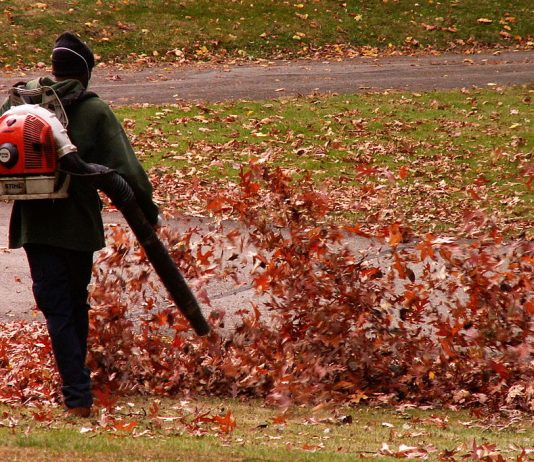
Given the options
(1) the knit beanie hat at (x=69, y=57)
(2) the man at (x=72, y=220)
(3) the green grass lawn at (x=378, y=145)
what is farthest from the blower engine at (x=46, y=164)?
(3) the green grass lawn at (x=378, y=145)

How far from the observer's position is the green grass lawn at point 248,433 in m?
4.90

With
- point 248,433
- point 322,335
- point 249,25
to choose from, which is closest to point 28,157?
point 248,433

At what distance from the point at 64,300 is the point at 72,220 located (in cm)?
42

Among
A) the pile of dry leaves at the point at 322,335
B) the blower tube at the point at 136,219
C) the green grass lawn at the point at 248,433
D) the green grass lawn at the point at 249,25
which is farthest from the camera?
the green grass lawn at the point at 249,25

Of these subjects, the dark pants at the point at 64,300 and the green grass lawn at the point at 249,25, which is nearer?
the dark pants at the point at 64,300

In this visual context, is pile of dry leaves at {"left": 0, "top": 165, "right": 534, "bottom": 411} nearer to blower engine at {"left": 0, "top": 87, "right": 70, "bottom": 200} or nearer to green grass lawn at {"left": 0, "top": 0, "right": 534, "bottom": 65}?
blower engine at {"left": 0, "top": 87, "right": 70, "bottom": 200}

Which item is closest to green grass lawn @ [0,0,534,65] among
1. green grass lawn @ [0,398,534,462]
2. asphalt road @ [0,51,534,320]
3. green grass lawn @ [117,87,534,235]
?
asphalt road @ [0,51,534,320]

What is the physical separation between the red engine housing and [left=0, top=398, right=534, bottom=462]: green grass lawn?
1.22 metres

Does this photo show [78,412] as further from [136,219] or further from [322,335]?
[322,335]

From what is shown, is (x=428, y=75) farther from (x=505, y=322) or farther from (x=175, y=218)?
(x=505, y=322)

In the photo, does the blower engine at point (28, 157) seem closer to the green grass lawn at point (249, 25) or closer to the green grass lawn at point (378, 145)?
the green grass lawn at point (378, 145)

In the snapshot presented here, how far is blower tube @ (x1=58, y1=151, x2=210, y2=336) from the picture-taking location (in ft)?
17.6

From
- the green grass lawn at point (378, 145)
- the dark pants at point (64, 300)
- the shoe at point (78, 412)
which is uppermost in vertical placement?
the dark pants at point (64, 300)

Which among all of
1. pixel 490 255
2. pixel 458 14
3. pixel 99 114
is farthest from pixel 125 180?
pixel 458 14
